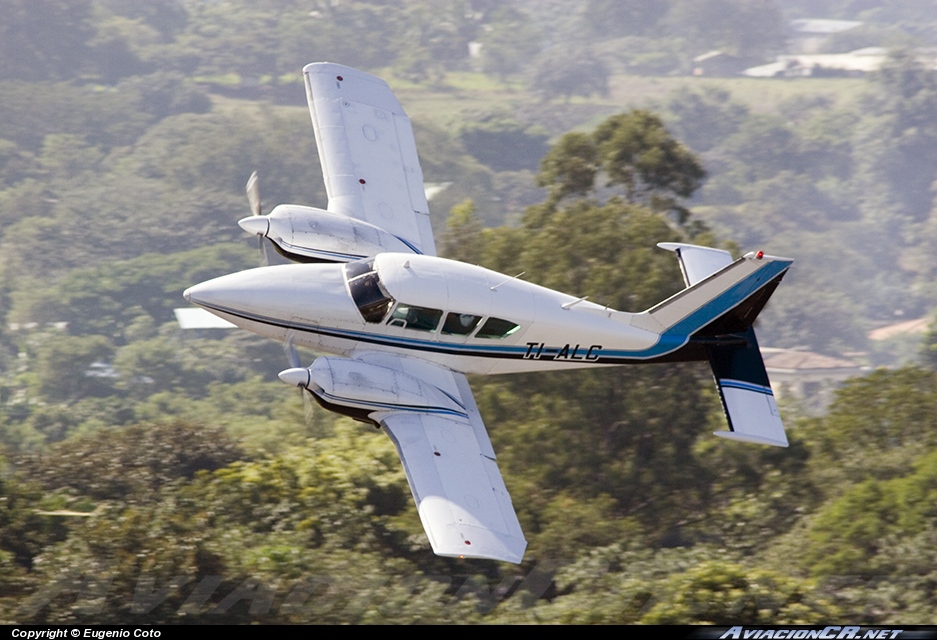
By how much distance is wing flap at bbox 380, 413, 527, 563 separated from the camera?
54.5ft

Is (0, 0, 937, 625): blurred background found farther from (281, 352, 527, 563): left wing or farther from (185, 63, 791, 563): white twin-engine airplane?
(185, 63, 791, 563): white twin-engine airplane

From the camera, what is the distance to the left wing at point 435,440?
16859 mm

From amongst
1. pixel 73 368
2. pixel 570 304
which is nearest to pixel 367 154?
pixel 570 304

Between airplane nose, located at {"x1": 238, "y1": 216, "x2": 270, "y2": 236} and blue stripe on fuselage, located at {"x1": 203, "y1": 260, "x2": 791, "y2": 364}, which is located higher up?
airplane nose, located at {"x1": 238, "y1": 216, "x2": 270, "y2": 236}

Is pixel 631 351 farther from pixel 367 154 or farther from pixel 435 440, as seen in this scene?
pixel 367 154

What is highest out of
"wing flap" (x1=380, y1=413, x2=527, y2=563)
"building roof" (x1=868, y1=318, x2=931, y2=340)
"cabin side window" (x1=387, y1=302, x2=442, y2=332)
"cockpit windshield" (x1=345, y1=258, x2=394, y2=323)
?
"cockpit windshield" (x1=345, y1=258, x2=394, y2=323)

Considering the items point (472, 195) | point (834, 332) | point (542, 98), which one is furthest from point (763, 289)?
point (542, 98)

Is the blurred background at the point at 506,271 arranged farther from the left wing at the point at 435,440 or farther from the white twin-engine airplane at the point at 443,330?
the white twin-engine airplane at the point at 443,330

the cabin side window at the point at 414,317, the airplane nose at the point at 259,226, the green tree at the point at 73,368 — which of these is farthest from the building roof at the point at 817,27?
the cabin side window at the point at 414,317

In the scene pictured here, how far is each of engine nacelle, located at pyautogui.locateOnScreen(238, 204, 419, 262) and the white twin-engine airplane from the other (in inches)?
1.2

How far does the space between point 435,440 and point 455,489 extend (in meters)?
1.27

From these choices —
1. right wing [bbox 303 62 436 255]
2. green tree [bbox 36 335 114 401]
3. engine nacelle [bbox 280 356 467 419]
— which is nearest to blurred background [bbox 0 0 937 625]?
green tree [bbox 36 335 114 401]

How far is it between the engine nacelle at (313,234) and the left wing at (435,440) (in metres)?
2.61

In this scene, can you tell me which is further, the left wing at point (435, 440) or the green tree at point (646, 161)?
the green tree at point (646, 161)
